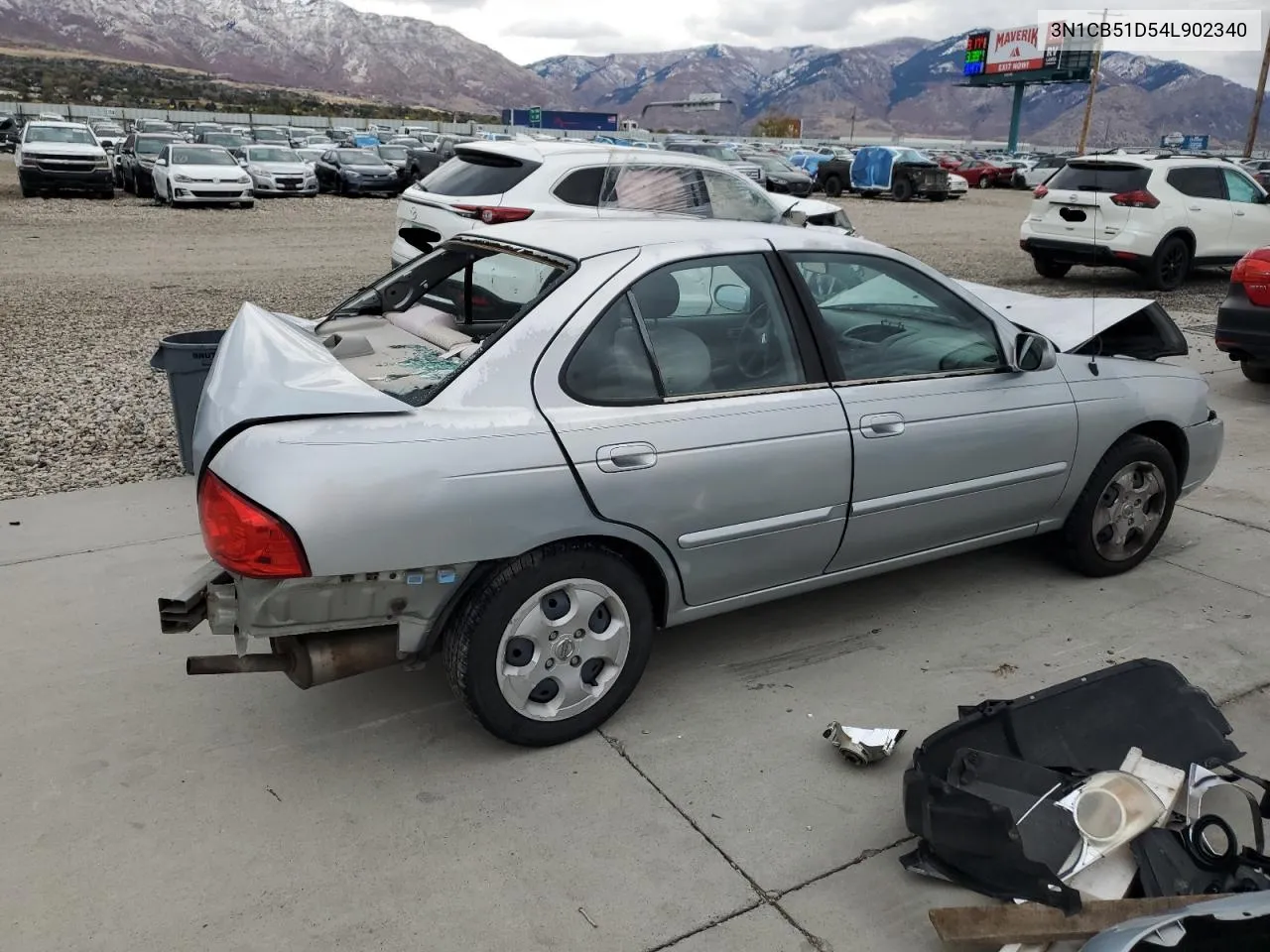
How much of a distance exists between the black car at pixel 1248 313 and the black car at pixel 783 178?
20.5m

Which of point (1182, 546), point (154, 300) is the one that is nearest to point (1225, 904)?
point (1182, 546)

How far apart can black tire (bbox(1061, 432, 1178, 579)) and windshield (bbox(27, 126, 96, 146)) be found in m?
22.4

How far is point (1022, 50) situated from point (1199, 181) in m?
78.8

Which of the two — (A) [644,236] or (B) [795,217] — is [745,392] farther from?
(B) [795,217]

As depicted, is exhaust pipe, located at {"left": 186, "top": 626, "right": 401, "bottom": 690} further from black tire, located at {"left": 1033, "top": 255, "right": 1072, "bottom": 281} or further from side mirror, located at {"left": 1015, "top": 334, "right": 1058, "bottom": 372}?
black tire, located at {"left": 1033, "top": 255, "right": 1072, "bottom": 281}

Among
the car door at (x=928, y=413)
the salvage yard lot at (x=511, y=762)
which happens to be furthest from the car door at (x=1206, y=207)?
the car door at (x=928, y=413)

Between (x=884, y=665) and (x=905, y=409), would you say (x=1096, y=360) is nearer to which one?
(x=905, y=409)

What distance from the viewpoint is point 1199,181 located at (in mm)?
13617

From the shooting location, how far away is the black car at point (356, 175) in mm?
25719

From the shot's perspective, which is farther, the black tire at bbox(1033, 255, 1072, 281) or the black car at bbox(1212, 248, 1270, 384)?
the black tire at bbox(1033, 255, 1072, 281)

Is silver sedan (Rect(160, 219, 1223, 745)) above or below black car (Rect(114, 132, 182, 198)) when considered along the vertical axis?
below

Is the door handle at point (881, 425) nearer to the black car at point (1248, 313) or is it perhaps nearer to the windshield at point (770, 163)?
the black car at point (1248, 313)

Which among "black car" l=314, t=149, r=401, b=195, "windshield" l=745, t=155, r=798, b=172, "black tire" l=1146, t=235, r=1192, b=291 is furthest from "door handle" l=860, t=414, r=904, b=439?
"windshield" l=745, t=155, r=798, b=172

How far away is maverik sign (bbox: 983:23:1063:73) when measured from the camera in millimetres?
80438
